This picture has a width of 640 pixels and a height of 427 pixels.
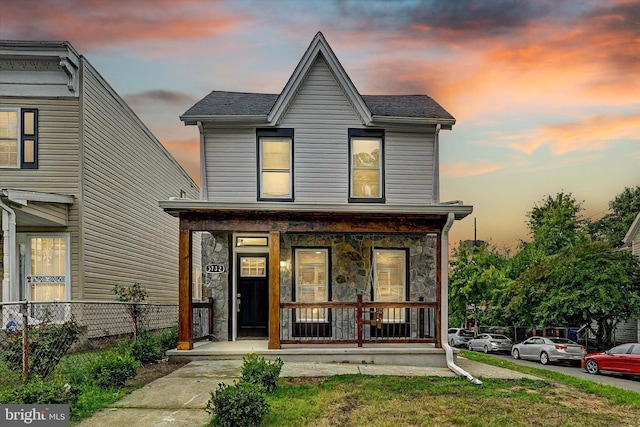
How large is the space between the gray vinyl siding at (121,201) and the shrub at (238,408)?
28.4 feet

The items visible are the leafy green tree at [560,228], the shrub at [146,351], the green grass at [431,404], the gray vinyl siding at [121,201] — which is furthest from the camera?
the leafy green tree at [560,228]

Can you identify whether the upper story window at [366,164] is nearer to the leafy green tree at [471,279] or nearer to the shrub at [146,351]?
the shrub at [146,351]

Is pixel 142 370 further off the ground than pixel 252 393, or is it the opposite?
pixel 252 393

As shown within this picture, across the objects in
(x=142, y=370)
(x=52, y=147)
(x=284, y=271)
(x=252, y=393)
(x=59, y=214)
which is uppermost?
(x=52, y=147)

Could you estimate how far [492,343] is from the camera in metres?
25.7

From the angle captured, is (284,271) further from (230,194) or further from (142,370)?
(142,370)

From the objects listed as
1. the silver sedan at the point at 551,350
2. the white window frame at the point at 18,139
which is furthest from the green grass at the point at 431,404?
the silver sedan at the point at 551,350

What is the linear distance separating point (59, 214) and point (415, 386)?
384 inches

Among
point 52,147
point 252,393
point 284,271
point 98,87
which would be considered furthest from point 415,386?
point 98,87

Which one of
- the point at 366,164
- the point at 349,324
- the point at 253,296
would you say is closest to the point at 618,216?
the point at 366,164

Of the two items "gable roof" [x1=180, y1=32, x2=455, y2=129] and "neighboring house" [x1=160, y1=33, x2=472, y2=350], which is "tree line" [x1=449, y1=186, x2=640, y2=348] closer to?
"neighboring house" [x1=160, y1=33, x2=472, y2=350]

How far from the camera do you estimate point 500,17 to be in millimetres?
15172

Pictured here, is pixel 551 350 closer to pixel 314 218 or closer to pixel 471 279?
pixel 471 279

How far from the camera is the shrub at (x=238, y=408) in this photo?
6.04 m
